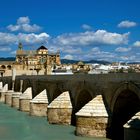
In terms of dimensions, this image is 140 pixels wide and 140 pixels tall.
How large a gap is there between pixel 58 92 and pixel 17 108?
8828 mm

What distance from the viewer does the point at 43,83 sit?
3381cm

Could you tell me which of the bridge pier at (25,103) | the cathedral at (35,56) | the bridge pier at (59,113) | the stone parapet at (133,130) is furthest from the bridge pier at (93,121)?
the cathedral at (35,56)

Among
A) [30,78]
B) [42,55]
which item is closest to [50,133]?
[30,78]

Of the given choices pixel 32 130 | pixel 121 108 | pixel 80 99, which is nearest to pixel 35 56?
pixel 80 99

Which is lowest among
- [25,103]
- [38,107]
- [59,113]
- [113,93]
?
[25,103]

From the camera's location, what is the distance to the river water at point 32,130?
20125 millimetres

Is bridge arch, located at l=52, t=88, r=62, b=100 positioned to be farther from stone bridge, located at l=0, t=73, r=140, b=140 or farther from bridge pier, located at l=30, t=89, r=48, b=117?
stone bridge, located at l=0, t=73, r=140, b=140

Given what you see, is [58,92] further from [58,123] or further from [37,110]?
[58,123]

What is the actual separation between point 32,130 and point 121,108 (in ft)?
19.0

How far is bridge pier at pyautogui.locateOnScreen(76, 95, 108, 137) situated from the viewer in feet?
63.0

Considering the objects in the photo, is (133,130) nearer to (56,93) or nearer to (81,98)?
(81,98)

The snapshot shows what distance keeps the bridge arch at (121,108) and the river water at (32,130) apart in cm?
162

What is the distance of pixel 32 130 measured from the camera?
22750 millimetres

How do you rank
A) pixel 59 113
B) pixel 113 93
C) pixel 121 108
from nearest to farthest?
pixel 113 93 < pixel 121 108 < pixel 59 113
